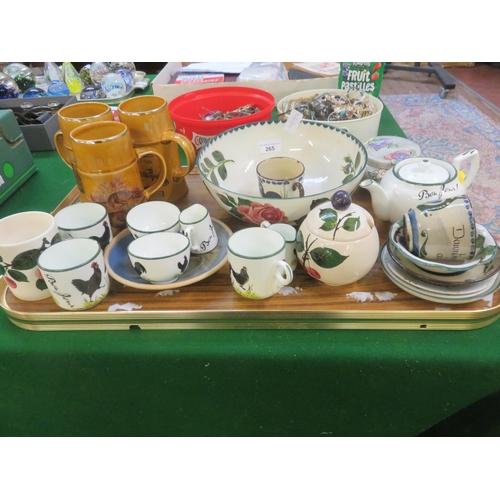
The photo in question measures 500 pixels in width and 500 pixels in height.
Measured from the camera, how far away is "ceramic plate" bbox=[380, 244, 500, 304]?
2.06 feet

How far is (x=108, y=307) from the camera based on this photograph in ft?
2.21

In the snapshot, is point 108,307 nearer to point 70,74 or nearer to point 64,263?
point 64,263

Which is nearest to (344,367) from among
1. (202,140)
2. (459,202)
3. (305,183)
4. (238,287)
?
(238,287)

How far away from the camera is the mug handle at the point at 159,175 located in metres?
0.83

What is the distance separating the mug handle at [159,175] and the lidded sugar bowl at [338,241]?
0.37 metres

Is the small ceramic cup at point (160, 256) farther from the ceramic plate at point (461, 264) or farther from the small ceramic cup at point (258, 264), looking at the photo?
the ceramic plate at point (461, 264)

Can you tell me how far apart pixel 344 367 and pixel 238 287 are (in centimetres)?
22

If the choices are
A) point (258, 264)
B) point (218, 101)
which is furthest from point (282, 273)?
point (218, 101)

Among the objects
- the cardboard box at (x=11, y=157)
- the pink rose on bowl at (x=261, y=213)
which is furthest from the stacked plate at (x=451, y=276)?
the cardboard box at (x=11, y=157)

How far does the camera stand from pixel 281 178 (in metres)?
0.82

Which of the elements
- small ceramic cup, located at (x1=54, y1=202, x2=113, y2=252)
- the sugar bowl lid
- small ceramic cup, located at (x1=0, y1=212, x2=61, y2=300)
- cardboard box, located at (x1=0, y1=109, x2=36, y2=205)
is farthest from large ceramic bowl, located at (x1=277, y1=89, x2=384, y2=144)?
cardboard box, located at (x1=0, y1=109, x2=36, y2=205)

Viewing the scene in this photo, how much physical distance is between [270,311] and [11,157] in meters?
0.91

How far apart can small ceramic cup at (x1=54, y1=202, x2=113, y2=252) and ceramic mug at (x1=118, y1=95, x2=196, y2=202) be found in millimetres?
157

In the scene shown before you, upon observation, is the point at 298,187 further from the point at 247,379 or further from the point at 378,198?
the point at 247,379
